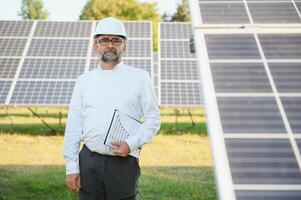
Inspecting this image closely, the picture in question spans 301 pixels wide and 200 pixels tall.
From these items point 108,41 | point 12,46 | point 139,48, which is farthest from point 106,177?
point 12,46

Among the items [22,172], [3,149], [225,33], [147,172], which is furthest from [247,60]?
[3,149]

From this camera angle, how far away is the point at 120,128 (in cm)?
367

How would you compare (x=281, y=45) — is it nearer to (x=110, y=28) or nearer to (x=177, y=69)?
(x=110, y=28)

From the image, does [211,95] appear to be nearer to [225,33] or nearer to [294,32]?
[225,33]

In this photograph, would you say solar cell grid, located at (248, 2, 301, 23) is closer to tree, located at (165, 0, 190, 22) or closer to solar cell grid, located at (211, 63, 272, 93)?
solar cell grid, located at (211, 63, 272, 93)

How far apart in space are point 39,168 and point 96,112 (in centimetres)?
549

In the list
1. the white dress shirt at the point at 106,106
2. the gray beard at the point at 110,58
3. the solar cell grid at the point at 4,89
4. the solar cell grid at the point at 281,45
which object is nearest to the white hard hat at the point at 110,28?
the gray beard at the point at 110,58

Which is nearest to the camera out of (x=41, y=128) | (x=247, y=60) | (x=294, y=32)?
(x=247, y=60)

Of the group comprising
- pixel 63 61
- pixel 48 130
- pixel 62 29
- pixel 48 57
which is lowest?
pixel 48 130

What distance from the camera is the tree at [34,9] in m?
50.1

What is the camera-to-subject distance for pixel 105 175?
12.1ft

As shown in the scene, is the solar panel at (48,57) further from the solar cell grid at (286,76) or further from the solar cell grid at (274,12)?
the solar cell grid at (286,76)

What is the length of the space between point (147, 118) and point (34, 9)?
1939 inches

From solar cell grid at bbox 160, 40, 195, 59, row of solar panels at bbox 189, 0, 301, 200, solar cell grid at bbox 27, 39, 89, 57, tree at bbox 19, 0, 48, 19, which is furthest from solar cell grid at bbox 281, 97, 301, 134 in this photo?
tree at bbox 19, 0, 48, 19
